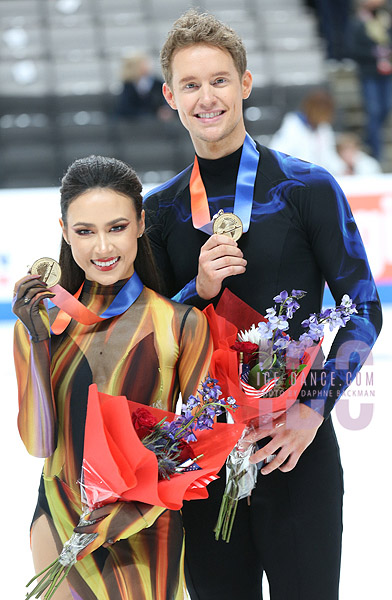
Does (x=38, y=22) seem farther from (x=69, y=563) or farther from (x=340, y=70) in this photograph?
(x=69, y=563)

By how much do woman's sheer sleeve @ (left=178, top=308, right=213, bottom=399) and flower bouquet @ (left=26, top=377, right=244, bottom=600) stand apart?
130mm

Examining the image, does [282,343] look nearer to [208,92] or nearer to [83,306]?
[83,306]

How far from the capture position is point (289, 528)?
214 cm

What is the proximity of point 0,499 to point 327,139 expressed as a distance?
15.7 ft

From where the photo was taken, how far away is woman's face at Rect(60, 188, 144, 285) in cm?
195

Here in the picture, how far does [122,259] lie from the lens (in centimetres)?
198

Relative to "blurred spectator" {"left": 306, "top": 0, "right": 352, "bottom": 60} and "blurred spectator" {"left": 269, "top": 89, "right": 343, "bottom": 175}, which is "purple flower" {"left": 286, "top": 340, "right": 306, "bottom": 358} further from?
"blurred spectator" {"left": 306, "top": 0, "right": 352, "bottom": 60}

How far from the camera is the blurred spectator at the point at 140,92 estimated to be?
8.36 m

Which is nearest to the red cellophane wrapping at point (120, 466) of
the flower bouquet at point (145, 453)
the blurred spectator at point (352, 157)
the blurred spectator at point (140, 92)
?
the flower bouquet at point (145, 453)

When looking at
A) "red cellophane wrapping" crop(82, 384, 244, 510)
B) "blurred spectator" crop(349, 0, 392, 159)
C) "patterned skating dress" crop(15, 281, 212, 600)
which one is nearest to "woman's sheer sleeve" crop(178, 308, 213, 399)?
"patterned skating dress" crop(15, 281, 212, 600)

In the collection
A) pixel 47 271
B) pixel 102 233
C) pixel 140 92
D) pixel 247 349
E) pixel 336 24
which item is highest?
pixel 336 24

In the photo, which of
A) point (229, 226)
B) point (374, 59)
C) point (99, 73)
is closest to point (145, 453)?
point (229, 226)

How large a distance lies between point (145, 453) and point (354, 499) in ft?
8.59

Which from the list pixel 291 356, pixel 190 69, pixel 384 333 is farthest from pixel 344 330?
pixel 384 333
